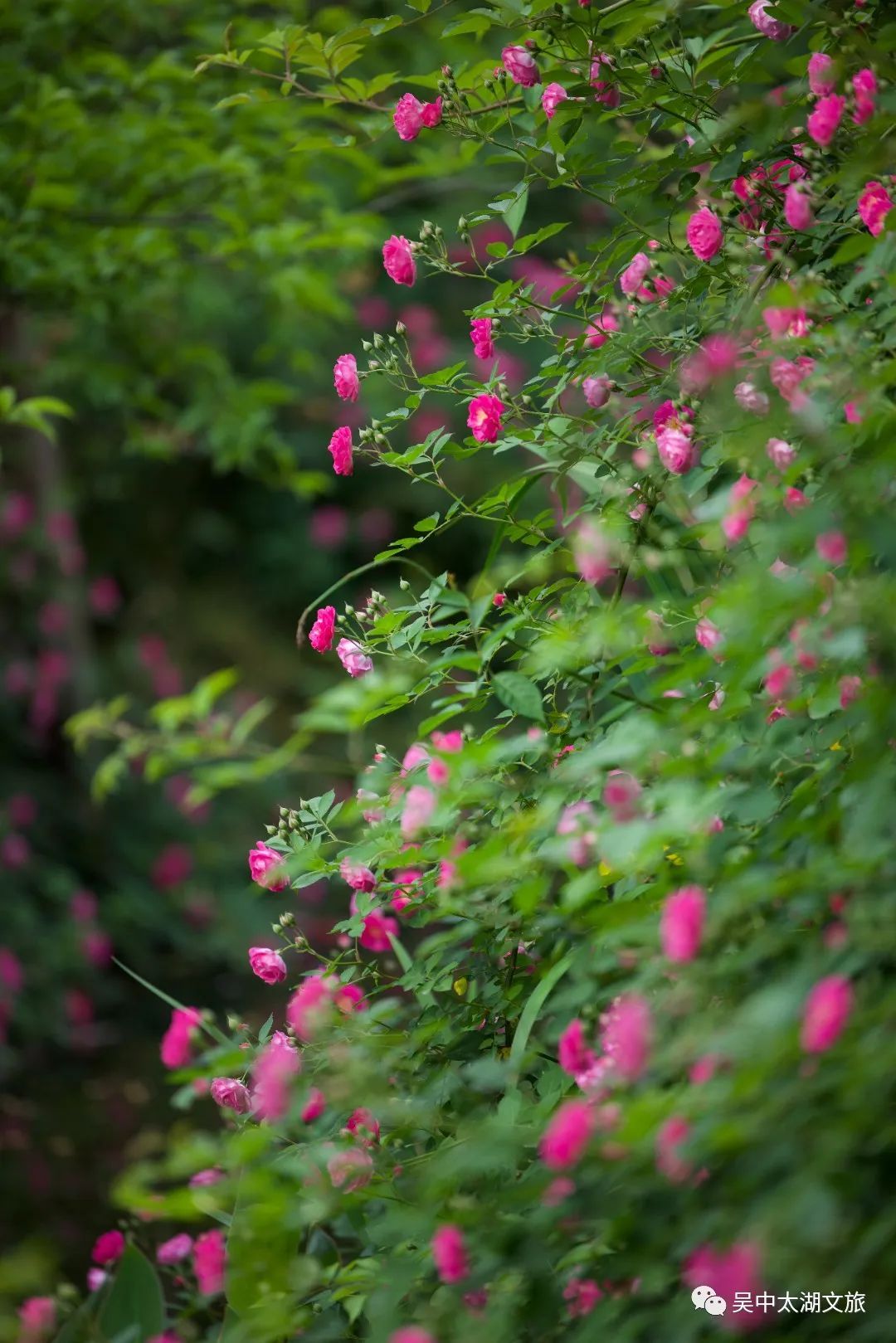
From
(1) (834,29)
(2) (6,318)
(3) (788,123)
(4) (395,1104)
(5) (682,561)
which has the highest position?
(1) (834,29)

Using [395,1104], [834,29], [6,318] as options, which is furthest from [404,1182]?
[6,318]

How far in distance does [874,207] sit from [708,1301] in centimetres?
90

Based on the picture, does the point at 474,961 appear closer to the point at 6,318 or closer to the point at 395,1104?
the point at 395,1104

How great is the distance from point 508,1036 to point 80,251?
1.90 metres

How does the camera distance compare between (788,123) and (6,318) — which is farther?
(6,318)

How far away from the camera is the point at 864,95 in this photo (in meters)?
1.10

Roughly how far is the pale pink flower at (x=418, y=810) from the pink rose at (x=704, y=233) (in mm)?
640

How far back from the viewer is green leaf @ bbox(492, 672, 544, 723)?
1.09 m

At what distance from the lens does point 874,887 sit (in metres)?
0.80

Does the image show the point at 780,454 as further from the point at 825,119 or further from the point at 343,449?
the point at 343,449

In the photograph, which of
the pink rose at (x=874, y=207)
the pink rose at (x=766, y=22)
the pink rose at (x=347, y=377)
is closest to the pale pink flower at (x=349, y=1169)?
the pink rose at (x=347, y=377)

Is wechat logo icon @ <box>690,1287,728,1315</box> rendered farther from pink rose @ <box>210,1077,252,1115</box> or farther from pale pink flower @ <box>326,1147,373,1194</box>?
pink rose @ <box>210,1077,252,1115</box>

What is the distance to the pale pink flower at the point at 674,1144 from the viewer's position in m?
0.70

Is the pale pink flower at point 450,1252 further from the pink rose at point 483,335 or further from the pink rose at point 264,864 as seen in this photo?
the pink rose at point 483,335
